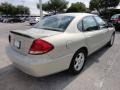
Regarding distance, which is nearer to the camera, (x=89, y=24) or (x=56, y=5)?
(x=89, y=24)

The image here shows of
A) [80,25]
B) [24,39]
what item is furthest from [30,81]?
[80,25]

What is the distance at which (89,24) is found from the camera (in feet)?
14.3

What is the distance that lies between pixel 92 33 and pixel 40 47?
182 cm

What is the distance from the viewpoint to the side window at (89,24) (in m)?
4.11

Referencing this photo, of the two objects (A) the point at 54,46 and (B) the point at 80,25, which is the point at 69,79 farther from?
(B) the point at 80,25

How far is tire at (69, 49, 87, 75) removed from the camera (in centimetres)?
367

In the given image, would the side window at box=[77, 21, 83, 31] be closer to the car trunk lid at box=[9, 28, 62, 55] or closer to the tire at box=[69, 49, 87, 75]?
the tire at box=[69, 49, 87, 75]

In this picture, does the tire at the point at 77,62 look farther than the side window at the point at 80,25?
No

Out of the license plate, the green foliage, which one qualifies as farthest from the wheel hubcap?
the green foliage

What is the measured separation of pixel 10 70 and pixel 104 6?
31.8 m

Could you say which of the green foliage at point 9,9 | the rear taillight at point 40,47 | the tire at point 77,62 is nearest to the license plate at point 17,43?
the rear taillight at point 40,47

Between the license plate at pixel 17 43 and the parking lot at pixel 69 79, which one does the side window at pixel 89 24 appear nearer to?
the parking lot at pixel 69 79

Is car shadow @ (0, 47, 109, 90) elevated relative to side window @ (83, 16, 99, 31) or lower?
lower

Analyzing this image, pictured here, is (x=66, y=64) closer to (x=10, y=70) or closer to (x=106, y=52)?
(x=10, y=70)
